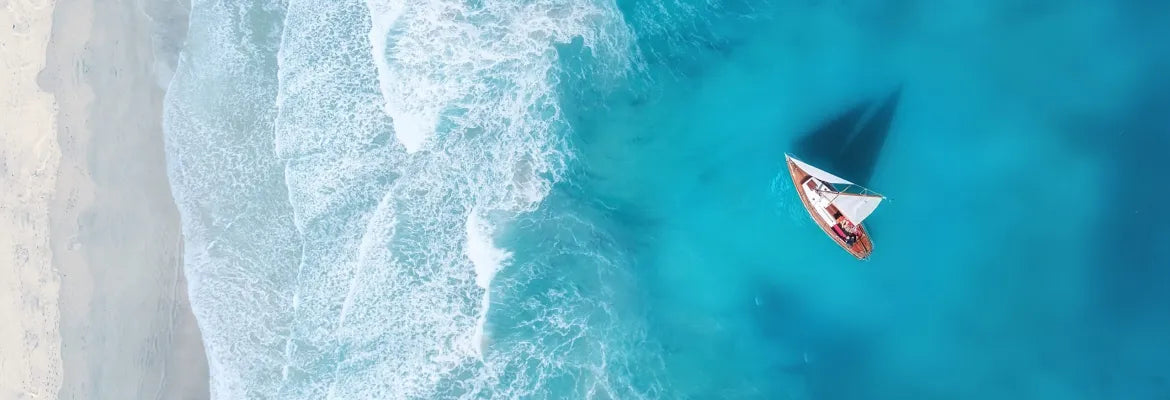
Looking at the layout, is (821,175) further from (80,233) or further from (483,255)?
(80,233)

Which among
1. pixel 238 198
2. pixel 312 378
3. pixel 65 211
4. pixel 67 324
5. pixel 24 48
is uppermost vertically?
pixel 24 48

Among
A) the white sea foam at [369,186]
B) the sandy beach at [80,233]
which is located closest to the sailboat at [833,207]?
the white sea foam at [369,186]

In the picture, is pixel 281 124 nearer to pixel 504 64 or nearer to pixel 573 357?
pixel 504 64

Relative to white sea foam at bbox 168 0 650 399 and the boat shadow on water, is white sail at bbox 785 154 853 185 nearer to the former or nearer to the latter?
the boat shadow on water

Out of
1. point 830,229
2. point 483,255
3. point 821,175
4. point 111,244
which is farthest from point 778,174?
point 111,244

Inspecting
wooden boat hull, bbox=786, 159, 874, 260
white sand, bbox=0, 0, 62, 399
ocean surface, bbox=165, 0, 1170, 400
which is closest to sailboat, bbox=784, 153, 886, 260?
wooden boat hull, bbox=786, 159, 874, 260

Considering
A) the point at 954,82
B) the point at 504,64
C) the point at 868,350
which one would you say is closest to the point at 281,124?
the point at 504,64
